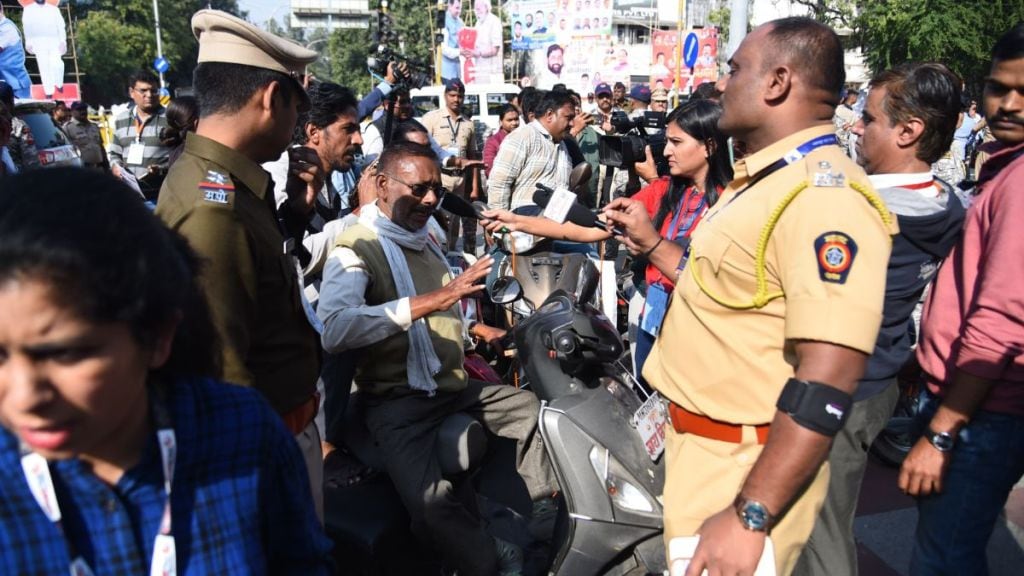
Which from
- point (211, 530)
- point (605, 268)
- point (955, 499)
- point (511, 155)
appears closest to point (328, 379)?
point (211, 530)

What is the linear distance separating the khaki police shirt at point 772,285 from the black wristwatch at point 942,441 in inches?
26.3

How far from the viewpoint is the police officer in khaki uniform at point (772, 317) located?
1449mm

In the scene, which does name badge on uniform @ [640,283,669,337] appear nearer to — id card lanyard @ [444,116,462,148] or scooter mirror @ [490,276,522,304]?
scooter mirror @ [490,276,522,304]

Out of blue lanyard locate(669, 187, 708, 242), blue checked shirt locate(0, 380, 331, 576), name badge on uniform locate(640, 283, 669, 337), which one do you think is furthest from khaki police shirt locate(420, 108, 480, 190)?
blue checked shirt locate(0, 380, 331, 576)

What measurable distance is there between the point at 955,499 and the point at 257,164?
2.07 m

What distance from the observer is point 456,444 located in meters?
2.81

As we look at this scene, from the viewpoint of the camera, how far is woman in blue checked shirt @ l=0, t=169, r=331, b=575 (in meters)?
0.93

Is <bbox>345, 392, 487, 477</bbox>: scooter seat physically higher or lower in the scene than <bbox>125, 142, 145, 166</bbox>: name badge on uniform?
lower

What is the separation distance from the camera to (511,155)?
18.4 ft

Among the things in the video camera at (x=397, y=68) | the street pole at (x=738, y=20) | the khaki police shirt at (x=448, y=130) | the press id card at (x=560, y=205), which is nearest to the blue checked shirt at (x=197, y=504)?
the press id card at (x=560, y=205)

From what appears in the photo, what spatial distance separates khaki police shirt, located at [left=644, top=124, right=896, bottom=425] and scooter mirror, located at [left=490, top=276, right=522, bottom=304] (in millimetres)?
1015

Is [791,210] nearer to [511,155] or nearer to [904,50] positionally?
[511,155]

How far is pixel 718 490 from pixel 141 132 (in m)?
6.54

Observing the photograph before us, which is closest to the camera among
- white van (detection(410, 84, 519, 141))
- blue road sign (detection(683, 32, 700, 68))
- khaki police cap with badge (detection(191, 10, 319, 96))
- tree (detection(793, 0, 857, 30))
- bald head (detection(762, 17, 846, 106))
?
bald head (detection(762, 17, 846, 106))
